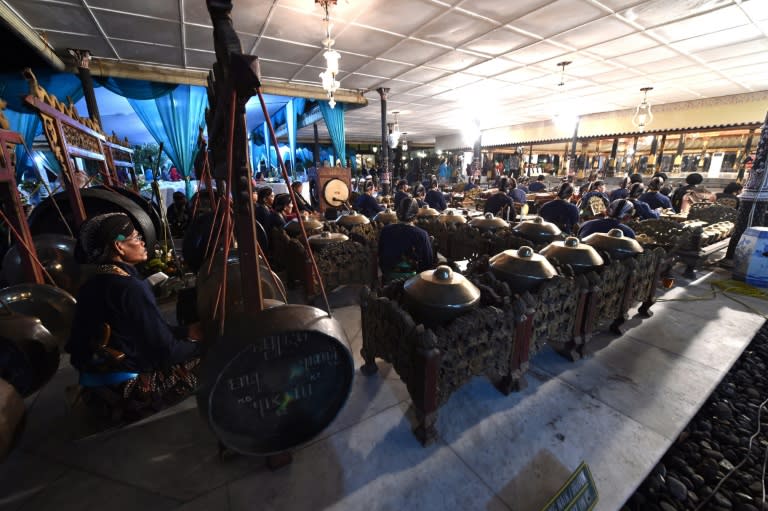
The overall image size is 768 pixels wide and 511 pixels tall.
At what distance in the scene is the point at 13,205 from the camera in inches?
95.7

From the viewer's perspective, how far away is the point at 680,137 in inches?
467

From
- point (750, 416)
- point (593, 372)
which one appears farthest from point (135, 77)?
point (750, 416)

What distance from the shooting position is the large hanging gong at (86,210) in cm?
369

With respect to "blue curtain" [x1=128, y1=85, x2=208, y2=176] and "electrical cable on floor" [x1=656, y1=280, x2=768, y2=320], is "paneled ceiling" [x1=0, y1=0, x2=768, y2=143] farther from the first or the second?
"electrical cable on floor" [x1=656, y1=280, x2=768, y2=320]

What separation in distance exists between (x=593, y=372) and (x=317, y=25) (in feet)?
18.3

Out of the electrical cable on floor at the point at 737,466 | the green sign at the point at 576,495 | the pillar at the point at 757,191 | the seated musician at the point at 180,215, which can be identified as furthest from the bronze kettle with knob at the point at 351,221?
the pillar at the point at 757,191

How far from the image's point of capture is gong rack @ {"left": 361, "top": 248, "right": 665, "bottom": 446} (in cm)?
195

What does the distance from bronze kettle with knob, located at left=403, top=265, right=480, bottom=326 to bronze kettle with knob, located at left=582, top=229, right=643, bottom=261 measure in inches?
74.8

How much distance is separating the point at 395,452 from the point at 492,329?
3.32ft

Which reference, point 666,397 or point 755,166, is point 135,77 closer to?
point 666,397

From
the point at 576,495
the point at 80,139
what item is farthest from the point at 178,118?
the point at 576,495

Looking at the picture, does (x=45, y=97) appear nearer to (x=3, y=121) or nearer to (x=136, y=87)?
(x=3, y=121)

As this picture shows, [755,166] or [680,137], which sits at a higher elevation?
[680,137]

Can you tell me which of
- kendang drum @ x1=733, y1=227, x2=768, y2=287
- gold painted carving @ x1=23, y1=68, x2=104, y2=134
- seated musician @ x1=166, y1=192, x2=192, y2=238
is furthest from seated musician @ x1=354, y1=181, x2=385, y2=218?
kendang drum @ x1=733, y1=227, x2=768, y2=287
